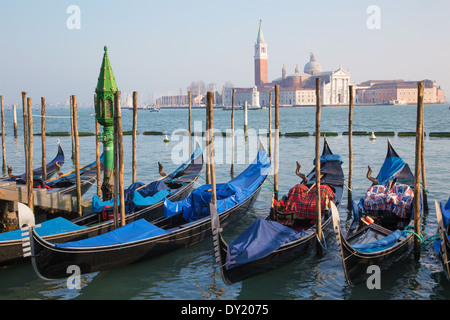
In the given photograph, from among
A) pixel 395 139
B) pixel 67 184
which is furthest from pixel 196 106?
pixel 67 184

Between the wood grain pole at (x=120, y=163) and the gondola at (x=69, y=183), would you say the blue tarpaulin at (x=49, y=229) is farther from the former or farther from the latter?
the gondola at (x=69, y=183)

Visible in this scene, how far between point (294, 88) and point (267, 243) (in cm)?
8711

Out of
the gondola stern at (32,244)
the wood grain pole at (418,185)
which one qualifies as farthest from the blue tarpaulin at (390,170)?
the gondola stern at (32,244)

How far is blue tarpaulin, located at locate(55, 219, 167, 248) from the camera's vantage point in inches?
209

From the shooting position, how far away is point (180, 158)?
17297 millimetres

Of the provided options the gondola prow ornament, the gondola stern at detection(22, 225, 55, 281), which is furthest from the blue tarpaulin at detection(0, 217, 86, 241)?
the gondola prow ornament

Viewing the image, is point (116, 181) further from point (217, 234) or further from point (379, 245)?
point (379, 245)

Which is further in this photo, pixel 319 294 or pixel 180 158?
pixel 180 158

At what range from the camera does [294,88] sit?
90.5 m

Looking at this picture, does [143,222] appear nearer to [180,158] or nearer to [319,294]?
[319,294]

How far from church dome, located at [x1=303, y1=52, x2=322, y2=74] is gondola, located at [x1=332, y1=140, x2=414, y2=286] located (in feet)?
320
